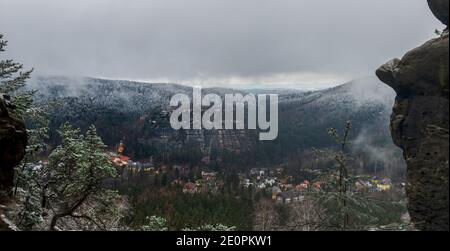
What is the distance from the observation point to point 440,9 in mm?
13070

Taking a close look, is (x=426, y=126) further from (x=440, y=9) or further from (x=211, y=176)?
(x=211, y=176)

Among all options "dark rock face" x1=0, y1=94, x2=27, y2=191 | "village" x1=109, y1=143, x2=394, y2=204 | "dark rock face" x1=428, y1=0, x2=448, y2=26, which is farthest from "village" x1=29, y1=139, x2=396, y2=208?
"dark rock face" x1=0, y1=94, x2=27, y2=191

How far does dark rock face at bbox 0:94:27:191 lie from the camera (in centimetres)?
1294

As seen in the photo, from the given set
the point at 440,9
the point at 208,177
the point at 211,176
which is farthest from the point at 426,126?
the point at 211,176

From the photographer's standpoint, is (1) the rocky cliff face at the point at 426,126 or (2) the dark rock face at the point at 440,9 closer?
(1) the rocky cliff face at the point at 426,126

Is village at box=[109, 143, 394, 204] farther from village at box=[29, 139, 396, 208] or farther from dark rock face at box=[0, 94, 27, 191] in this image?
dark rock face at box=[0, 94, 27, 191]

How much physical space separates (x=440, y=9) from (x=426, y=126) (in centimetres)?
413

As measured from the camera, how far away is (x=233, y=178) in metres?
135

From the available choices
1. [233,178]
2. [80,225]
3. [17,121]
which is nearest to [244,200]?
[233,178]

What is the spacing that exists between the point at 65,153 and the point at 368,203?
10995 millimetres

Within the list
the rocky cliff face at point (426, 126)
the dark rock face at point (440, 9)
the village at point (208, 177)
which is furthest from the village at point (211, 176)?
the rocky cliff face at point (426, 126)

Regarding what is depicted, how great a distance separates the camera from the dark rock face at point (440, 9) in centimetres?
1281

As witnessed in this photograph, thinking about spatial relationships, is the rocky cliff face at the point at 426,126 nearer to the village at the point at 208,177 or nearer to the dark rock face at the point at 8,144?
the dark rock face at the point at 8,144
